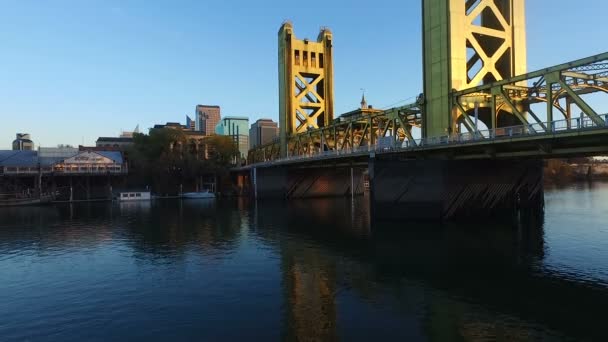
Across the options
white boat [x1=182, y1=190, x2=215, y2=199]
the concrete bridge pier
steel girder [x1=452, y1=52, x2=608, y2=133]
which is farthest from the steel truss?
white boat [x1=182, y1=190, x2=215, y2=199]

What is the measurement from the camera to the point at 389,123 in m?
63.5

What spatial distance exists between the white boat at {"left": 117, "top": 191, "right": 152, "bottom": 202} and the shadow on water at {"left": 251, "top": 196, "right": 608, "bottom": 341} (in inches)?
3022

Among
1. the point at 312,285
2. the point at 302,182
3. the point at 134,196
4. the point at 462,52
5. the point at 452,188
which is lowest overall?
the point at 312,285

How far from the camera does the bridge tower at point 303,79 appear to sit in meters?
109

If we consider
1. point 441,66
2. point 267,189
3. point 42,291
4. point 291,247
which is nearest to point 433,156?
point 441,66

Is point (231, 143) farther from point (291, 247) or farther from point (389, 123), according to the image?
point (291, 247)

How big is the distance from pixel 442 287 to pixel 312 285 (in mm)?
7598

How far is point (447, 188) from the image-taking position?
162ft

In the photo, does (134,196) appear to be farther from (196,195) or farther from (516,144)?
(516,144)

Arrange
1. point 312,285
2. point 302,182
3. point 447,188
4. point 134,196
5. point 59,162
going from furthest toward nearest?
point 59,162
point 134,196
point 302,182
point 447,188
point 312,285

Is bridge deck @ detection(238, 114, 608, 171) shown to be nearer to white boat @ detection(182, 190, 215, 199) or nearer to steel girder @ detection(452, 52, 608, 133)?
steel girder @ detection(452, 52, 608, 133)

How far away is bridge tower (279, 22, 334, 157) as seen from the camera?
10862cm

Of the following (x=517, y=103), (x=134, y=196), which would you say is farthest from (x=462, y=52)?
(x=134, y=196)

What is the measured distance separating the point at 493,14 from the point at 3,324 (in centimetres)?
6689
